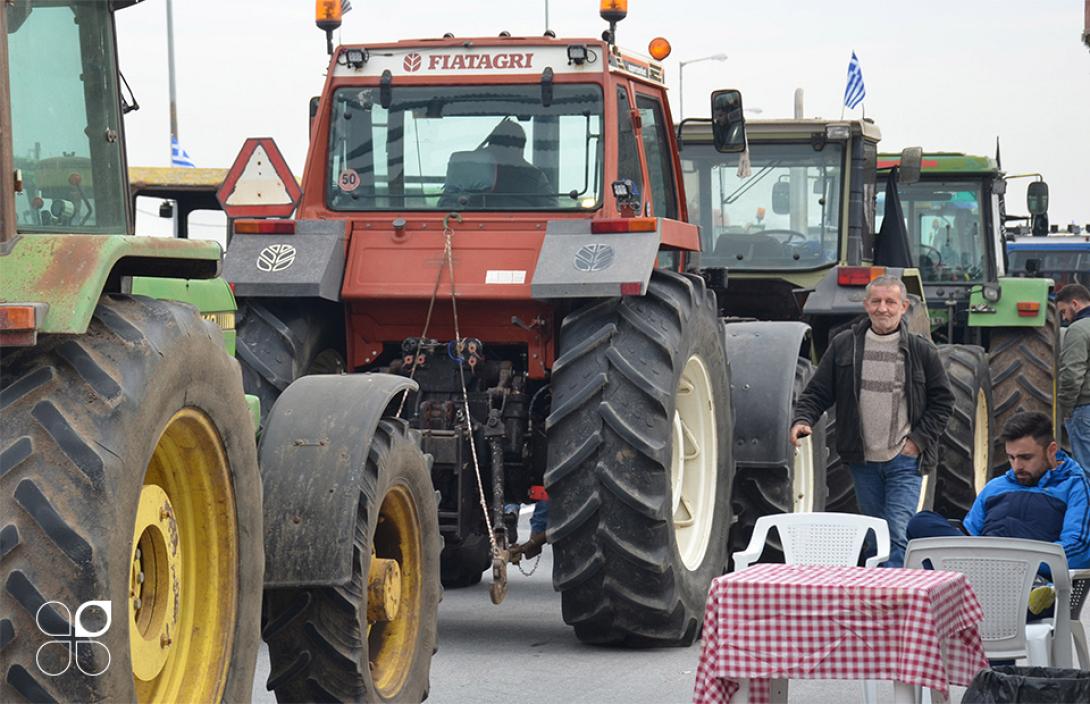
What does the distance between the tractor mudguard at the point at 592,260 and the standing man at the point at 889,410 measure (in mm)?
1198

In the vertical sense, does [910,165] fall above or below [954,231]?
above

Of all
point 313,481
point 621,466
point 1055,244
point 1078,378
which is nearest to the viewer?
point 313,481

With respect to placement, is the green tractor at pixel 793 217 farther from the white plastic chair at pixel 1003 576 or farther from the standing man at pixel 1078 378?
the white plastic chair at pixel 1003 576

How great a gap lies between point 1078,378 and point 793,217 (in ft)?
9.29

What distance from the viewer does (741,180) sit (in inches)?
495

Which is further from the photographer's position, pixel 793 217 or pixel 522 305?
pixel 793 217

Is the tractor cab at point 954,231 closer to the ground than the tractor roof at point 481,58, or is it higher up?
closer to the ground

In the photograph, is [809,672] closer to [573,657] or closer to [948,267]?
[573,657]

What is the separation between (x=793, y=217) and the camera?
12445 mm

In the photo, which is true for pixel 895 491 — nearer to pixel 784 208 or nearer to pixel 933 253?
pixel 784 208

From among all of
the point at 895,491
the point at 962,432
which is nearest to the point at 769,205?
the point at 962,432

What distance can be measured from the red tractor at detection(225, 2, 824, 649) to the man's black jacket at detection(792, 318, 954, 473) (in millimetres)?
556

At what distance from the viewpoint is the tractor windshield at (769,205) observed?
1241 centimetres

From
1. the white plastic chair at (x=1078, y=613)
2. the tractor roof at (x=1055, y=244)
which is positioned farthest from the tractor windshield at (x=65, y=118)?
the tractor roof at (x=1055, y=244)
